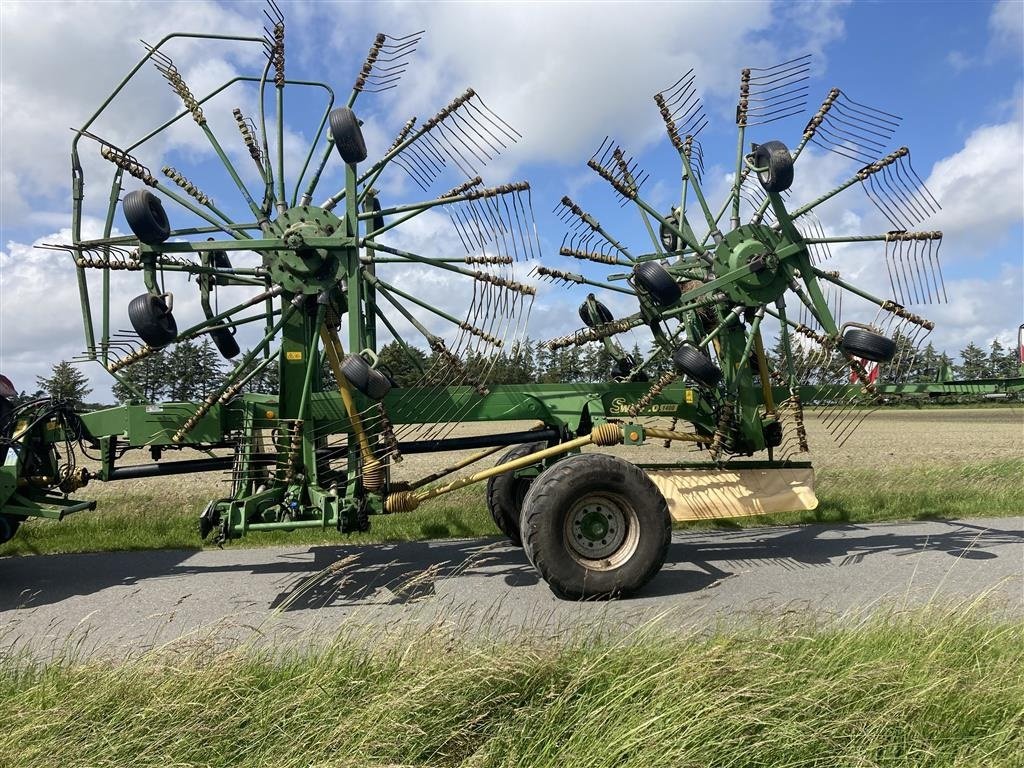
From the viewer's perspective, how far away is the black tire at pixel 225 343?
7.22 m

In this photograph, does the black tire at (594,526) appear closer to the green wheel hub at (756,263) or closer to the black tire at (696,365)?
the black tire at (696,365)

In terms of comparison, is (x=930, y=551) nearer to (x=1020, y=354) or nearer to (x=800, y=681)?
(x=1020, y=354)

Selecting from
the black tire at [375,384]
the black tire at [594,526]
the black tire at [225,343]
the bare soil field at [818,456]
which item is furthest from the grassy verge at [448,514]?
the black tire at [375,384]

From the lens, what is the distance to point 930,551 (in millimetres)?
7402

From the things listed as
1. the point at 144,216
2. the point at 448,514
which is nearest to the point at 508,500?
the point at 448,514

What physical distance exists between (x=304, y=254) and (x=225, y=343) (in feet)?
5.43

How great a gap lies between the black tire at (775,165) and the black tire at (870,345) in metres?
1.50

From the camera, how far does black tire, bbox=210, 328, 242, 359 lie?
722 centimetres

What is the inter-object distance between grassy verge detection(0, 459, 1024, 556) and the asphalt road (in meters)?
0.41

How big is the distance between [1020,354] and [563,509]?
18.6 ft

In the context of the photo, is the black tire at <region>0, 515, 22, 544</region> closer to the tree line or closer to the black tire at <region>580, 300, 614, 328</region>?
the tree line

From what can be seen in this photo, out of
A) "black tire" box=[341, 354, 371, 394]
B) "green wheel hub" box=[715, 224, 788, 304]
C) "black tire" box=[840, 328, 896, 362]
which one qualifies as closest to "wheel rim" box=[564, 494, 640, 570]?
"black tire" box=[341, 354, 371, 394]

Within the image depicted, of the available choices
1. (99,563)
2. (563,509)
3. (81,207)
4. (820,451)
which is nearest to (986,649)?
(563,509)

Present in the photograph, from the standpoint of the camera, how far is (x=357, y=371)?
5777mm
